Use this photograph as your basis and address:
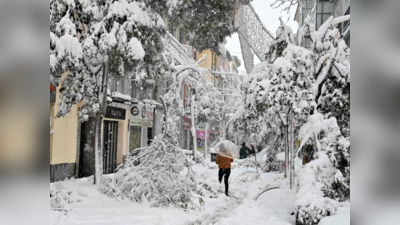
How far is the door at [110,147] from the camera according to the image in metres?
15.5

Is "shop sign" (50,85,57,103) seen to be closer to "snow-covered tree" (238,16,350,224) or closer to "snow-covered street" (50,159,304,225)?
"snow-covered street" (50,159,304,225)

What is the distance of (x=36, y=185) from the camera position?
1.19 meters

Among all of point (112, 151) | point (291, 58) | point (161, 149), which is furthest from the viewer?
point (112, 151)

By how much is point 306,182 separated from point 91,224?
409 centimetres

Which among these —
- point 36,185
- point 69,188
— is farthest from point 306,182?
point 36,185

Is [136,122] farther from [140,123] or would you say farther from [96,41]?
[96,41]

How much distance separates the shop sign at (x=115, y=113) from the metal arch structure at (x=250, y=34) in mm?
7829

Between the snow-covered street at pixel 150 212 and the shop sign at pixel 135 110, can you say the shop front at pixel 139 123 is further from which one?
the snow-covered street at pixel 150 212

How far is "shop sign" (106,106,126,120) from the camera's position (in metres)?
15.4

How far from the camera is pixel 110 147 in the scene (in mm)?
15828

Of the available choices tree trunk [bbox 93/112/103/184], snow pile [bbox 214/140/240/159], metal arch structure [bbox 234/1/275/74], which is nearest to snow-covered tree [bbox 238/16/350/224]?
metal arch structure [bbox 234/1/275/74]

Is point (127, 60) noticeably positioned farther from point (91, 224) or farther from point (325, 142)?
point (325, 142)

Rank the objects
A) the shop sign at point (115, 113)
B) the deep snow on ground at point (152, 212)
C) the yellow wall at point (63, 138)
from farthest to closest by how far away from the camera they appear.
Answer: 1. the shop sign at point (115, 113)
2. the yellow wall at point (63, 138)
3. the deep snow on ground at point (152, 212)

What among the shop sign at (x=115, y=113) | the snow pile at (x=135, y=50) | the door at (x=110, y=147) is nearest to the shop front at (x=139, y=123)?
the shop sign at (x=115, y=113)
